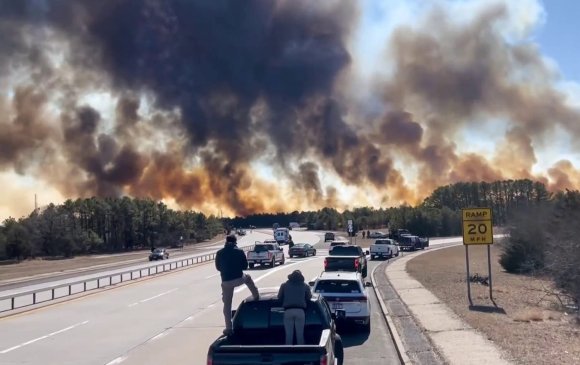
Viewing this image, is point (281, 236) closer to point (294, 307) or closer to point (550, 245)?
point (550, 245)

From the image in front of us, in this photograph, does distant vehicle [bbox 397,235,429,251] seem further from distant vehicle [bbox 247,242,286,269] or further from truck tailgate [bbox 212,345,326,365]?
truck tailgate [bbox 212,345,326,365]

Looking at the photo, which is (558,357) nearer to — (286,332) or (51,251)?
(286,332)

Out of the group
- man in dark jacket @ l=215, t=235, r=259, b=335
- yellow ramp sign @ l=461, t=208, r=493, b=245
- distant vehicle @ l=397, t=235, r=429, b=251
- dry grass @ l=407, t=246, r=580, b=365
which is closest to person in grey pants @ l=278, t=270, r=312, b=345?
man in dark jacket @ l=215, t=235, r=259, b=335

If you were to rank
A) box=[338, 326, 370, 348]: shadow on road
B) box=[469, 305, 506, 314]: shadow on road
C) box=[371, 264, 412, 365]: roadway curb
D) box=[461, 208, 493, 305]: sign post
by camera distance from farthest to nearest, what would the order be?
box=[461, 208, 493, 305]: sign post → box=[469, 305, 506, 314]: shadow on road → box=[338, 326, 370, 348]: shadow on road → box=[371, 264, 412, 365]: roadway curb

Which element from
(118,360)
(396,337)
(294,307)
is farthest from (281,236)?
(294,307)

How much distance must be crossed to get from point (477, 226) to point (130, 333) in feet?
42.3

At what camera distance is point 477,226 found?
78.6 ft

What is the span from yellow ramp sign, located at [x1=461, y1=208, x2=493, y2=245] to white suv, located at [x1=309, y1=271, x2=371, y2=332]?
798 centimetres

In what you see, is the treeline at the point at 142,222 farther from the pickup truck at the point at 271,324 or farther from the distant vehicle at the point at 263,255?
the pickup truck at the point at 271,324

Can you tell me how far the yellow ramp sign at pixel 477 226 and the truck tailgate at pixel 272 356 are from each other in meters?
17.0

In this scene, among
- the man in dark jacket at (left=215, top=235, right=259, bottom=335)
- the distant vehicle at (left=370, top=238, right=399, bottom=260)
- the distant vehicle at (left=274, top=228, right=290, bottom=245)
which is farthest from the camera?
the distant vehicle at (left=274, top=228, right=290, bottom=245)

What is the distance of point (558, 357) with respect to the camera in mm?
13039

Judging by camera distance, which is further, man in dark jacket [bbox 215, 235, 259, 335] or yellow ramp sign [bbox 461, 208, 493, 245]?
yellow ramp sign [bbox 461, 208, 493, 245]

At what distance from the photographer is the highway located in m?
13.5
